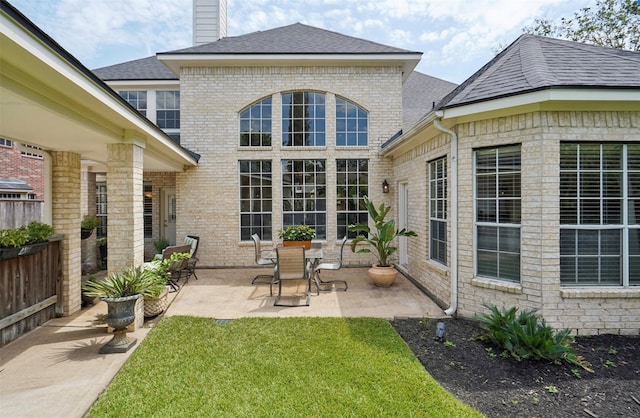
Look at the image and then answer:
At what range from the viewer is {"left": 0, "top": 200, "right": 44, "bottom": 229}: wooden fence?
6.85 metres

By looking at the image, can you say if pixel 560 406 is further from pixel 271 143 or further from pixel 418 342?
pixel 271 143

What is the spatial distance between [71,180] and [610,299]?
9.10 metres

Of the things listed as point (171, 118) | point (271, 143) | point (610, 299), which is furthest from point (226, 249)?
point (610, 299)

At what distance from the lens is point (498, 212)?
4711 mm

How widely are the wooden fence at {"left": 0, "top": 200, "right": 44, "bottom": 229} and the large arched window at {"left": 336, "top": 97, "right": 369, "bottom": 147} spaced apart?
7.79 m

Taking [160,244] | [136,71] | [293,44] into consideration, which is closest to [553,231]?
[293,44]

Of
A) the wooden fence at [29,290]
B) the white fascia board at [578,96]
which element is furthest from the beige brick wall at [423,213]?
the wooden fence at [29,290]

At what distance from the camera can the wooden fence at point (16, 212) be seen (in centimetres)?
685

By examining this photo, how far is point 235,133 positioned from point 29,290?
6009 millimetres

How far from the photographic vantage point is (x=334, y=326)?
15.0 feet

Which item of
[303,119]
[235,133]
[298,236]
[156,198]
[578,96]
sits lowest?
[298,236]

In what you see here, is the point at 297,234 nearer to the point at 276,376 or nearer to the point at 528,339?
the point at 276,376

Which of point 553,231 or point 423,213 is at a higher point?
point 423,213

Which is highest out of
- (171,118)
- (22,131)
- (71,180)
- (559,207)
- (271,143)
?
(171,118)
